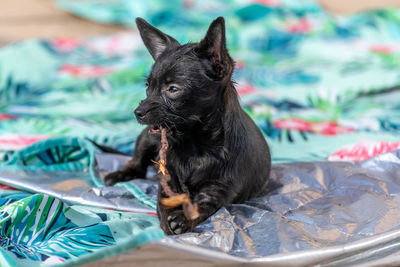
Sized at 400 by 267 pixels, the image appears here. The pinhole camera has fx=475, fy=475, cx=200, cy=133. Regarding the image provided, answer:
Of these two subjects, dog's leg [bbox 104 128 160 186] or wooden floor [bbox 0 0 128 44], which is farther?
wooden floor [bbox 0 0 128 44]

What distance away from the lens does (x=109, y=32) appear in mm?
5582

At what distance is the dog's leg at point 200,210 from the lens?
1.55m

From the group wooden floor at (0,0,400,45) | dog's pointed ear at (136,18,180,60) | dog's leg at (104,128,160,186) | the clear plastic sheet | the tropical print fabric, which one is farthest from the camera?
wooden floor at (0,0,400,45)

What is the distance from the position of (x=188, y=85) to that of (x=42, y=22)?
4390mm

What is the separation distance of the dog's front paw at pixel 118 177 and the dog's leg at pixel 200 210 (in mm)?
450

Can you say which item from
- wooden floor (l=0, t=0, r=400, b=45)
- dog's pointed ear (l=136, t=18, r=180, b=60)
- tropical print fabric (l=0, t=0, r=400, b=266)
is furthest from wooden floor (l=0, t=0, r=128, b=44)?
dog's pointed ear (l=136, t=18, r=180, b=60)

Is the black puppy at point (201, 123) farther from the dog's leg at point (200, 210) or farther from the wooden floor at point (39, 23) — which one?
the wooden floor at point (39, 23)

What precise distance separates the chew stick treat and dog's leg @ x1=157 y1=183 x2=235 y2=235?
3 cm

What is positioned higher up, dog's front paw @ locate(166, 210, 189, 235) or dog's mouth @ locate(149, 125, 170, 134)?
dog's mouth @ locate(149, 125, 170, 134)

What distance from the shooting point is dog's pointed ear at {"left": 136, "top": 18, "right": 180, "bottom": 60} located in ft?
5.82

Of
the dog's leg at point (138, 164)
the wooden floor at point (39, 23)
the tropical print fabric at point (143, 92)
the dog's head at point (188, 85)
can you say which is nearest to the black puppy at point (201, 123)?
the dog's head at point (188, 85)

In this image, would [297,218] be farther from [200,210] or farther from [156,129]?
[156,129]

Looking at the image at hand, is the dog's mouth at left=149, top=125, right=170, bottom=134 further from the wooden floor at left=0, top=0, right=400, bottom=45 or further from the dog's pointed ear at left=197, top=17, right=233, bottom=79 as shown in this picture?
the wooden floor at left=0, top=0, right=400, bottom=45

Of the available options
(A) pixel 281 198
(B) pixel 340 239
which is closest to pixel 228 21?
(A) pixel 281 198
